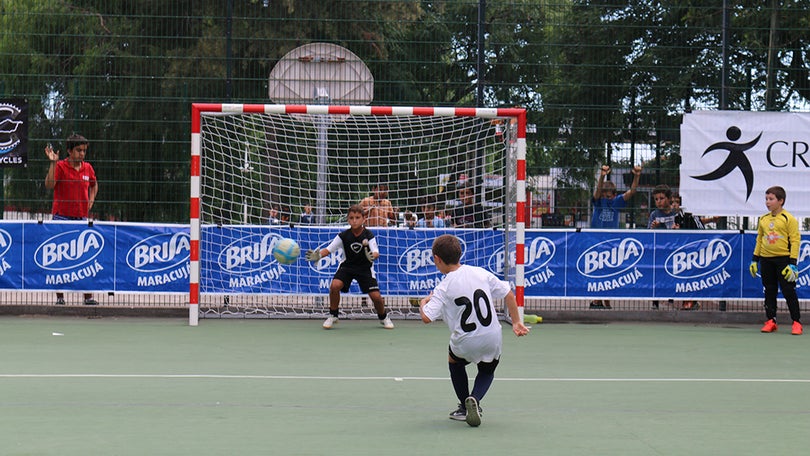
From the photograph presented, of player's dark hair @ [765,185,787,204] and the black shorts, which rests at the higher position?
player's dark hair @ [765,185,787,204]

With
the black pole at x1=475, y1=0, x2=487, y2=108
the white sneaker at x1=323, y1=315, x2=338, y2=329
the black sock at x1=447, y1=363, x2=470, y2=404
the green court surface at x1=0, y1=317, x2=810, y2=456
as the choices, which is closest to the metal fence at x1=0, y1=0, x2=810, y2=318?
the black pole at x1=475, y1=0, x2=487, y2=108

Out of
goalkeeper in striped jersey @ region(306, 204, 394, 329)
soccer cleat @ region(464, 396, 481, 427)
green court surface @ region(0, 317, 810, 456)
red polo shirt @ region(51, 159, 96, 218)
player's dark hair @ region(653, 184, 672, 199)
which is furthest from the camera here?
player's dark hair @ region(653, 184, 672, 199)

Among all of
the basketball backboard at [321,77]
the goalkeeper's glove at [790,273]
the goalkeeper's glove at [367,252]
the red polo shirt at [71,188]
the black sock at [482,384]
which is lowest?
the black sock at [482,384]

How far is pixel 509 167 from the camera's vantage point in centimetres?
1488

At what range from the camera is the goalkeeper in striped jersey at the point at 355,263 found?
1355cm

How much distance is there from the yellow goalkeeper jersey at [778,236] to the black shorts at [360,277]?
5268mm

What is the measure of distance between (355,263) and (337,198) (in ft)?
6.24

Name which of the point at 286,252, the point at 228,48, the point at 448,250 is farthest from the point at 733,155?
the point at 448,250

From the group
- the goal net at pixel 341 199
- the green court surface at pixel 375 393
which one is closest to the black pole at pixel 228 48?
the goal net at pixel 341 199

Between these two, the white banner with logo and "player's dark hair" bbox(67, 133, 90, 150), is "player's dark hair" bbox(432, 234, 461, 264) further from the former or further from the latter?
the white banner with logo

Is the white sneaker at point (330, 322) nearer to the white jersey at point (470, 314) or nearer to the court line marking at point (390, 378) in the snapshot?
the court line marking at point (390, 378)

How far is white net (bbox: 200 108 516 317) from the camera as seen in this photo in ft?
48.0

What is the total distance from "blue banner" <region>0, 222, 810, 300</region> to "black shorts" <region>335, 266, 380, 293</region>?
1.04 meters

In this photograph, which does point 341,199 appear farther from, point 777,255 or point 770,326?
point 770,326
